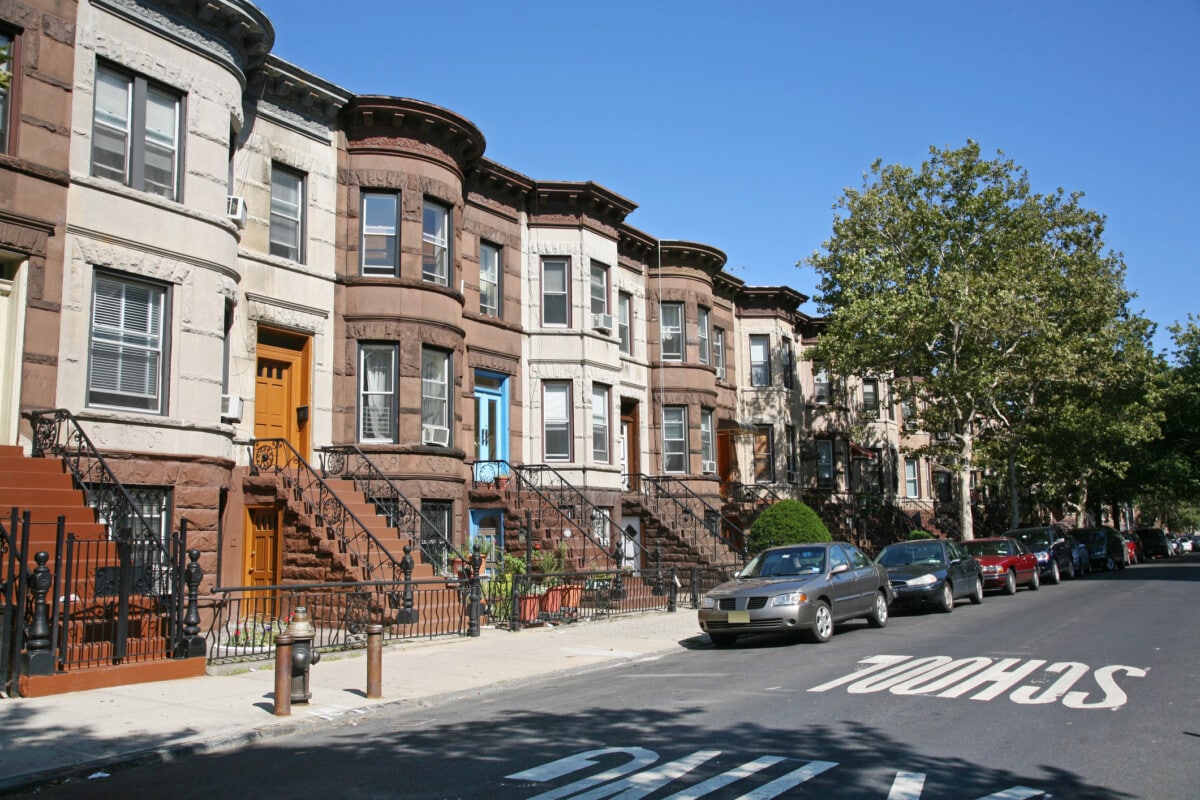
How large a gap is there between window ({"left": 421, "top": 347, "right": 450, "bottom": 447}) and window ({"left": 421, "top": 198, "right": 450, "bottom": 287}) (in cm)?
156

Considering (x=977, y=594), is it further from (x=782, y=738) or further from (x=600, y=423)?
(x=782, y=738)

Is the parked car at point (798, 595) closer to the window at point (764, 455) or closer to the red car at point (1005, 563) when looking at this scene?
the red car at point (1005, 563)

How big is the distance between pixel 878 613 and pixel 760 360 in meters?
19.3

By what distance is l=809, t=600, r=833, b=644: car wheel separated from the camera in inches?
566

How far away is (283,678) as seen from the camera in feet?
30.0

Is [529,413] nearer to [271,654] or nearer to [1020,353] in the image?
[271,654]

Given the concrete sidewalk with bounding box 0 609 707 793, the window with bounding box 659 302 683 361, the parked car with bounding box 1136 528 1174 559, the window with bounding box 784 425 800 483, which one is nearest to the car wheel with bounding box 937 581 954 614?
the concrete sidewalk with bounding box 0 609 707 793

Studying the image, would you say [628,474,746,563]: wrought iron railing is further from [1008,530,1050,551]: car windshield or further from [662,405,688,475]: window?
[1008,530,1050,551]: car windshield

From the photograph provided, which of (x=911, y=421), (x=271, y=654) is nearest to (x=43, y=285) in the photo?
(x=271, y=654)

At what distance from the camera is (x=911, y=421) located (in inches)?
1320

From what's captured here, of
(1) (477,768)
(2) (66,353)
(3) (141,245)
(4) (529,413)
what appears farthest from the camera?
(4) (529,413)

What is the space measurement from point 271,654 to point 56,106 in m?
8.09

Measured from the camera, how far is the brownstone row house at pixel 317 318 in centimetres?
1371

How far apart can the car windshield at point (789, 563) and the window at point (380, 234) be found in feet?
30.7
